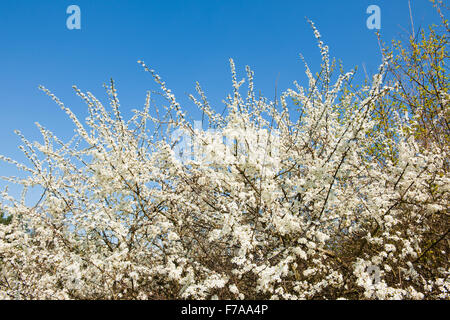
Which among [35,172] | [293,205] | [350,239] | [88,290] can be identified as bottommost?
[88,290]

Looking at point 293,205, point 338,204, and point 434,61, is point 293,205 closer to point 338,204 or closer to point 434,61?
point 338,204

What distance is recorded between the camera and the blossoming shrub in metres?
3.60

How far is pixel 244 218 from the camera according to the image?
14.0 ft

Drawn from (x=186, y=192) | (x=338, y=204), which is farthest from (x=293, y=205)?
(x=186, y=192)

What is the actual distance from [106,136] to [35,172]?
57.5 inches

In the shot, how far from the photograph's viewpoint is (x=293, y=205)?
4102 millimetres

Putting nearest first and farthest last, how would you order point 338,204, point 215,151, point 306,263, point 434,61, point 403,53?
1. point 215,151
2. point 306,263
3. point 338,204
4. point 434,61
5. point 403,53

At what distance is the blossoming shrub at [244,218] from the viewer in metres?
3.60

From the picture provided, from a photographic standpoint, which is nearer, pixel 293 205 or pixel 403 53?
pixel 293 205
